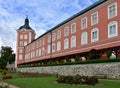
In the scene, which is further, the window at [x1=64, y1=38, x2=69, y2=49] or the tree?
the tree

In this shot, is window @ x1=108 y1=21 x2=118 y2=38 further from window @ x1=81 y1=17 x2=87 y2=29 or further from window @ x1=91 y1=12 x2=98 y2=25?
window @ x1=81 y1=17 x2=87 y2=29

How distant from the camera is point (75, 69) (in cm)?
2836

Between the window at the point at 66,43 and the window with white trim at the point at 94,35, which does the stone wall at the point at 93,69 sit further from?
the window at the point at 66,43

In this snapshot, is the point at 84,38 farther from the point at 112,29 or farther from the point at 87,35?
the point at 112,29

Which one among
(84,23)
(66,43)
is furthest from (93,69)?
(66,43)

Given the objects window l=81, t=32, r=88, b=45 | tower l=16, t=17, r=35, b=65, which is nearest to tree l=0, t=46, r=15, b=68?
tower l=16, t=17, r=35, b=65

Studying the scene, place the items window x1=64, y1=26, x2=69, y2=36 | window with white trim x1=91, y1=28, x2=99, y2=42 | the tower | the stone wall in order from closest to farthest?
the stone wall < window with white trim x1=91, y1=28, x2=99, y2=42 < window x1=64, y1=26, x2=69, y2=36 < the tower

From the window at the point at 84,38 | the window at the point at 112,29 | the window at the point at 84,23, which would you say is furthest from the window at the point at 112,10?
the window at the point at 84,38

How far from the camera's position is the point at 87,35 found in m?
35.0

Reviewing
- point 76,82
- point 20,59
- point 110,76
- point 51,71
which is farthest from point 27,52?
point 76,82

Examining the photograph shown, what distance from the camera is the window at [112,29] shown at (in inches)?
1140

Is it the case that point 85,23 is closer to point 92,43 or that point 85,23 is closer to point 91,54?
point 92,43

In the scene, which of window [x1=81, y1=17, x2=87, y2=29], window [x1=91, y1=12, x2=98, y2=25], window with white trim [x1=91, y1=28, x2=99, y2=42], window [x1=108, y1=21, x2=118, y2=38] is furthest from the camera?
window [x1=81, y1=17, x2=87, y2=29]

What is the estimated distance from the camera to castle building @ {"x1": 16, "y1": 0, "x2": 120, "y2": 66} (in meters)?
29.1
